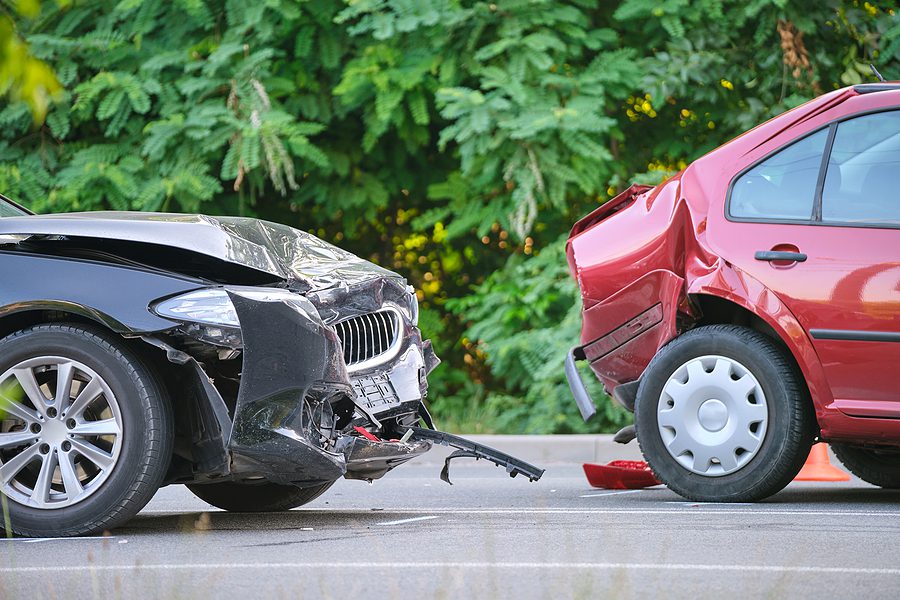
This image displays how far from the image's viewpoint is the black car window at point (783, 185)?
20.1 ft

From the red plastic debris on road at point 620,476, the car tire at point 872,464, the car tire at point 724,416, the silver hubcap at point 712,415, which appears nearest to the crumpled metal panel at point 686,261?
the car tire at point 724,416

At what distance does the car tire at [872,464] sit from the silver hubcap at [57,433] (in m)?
3.74

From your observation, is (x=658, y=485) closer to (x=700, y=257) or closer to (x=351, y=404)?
(x=700, y=257)

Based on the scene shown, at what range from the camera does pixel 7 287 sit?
5105mm

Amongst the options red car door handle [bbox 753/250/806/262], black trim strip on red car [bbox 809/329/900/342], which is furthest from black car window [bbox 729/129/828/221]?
black trim strip on red car [bbox 809/329/900/342]

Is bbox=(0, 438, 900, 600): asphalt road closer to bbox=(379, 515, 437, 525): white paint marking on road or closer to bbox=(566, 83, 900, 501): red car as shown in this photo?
bbox=(379, 515, 437, 525): white paint marking on road

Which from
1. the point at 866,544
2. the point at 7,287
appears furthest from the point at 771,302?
the point at 7,287

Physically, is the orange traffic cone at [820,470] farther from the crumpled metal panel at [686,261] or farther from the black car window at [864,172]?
the black car window at [864,172]

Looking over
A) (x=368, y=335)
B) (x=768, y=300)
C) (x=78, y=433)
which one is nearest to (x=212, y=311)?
(x=78, y=433)

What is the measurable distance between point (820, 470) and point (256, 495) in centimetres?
336

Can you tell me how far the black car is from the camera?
195 inches

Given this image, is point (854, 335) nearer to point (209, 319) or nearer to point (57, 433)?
point (209, 319)

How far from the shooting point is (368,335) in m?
5.71

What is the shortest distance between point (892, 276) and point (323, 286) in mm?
2470
